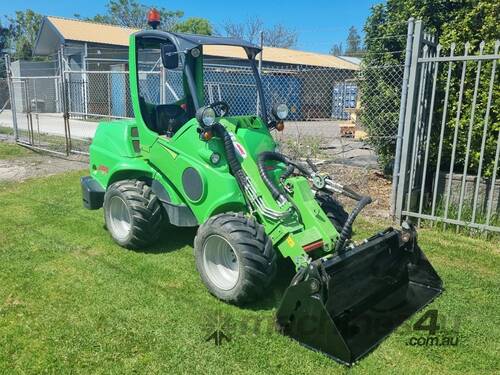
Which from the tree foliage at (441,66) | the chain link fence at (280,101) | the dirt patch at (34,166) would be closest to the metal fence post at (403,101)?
the tree foliage at (441,66)

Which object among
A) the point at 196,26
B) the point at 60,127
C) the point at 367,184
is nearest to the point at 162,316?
the point at 367,184

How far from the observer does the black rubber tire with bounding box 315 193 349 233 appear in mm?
4211

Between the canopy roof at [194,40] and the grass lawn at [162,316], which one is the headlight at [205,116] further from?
the grass lawn at [162,316]

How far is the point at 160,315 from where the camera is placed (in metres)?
3.64

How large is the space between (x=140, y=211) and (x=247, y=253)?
1.55 meters

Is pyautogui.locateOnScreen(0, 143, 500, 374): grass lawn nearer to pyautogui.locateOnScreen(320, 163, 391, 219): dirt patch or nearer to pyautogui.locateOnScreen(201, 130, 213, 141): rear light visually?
pyautogui.locateOnScreen(320, 163, 391, 219): dirt patch

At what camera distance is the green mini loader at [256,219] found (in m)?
3.28

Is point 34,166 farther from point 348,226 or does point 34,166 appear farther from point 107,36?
point 107,36

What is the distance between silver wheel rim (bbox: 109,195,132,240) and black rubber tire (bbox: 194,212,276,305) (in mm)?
1596

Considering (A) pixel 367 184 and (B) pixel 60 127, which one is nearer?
(A) pixel 367 184

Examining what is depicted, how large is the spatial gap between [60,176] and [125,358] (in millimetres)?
6481

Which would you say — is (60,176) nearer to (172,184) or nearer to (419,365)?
(172,184)

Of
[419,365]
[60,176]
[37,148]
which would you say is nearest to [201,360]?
[419,365]

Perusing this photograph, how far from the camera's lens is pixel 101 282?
423 centimetres
